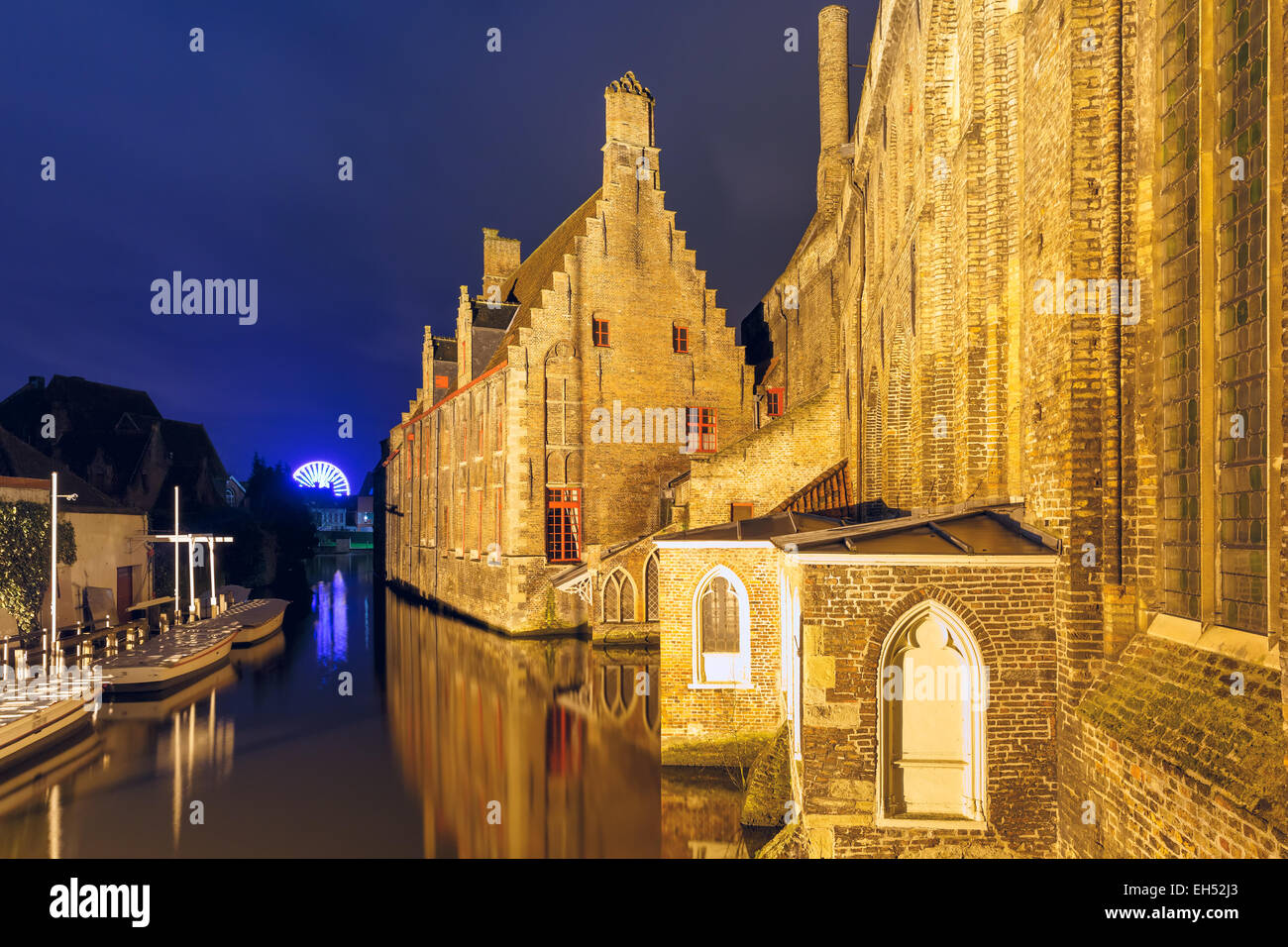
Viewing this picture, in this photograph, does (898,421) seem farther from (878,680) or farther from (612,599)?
(612,599)

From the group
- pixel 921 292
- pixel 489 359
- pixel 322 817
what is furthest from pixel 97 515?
pixel 921 292

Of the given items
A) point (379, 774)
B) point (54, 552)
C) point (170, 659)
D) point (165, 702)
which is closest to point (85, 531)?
point (54, 552)

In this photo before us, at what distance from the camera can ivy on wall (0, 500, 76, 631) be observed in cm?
1862

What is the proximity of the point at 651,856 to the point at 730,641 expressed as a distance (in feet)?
11.6

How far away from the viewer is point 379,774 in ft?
39.4

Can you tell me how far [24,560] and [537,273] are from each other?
19.6 metres

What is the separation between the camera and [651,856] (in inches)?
346

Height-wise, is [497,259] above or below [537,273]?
above

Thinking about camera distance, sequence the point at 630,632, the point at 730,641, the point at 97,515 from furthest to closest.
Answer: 1. the point at 97,515
2. the point at 630,632
3. the point at 730,641

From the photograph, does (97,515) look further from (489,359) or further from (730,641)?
(730,641)

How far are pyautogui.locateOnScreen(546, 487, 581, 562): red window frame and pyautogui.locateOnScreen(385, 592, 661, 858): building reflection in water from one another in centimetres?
305
